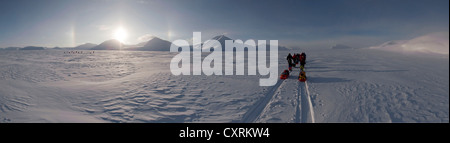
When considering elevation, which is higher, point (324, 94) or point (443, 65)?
point (443, 65)

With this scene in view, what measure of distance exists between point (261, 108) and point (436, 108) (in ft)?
15.8

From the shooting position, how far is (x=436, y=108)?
4.37 metres

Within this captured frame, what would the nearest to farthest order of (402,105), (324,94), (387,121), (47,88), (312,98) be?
(387,121) < (402,105) < (312,98) < (324,94) < (47,88)

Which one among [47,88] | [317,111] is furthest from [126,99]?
[317,111]

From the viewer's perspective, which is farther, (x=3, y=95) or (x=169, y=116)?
(x=3, y=95)

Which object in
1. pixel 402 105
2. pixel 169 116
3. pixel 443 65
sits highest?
pixel 443 65

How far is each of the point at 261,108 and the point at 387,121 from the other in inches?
133

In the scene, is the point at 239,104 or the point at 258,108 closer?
the point at 258,108

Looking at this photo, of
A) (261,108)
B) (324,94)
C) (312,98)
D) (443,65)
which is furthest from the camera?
(324,94)

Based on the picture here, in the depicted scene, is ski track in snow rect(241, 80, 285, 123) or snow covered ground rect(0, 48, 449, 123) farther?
ski track in snow rect(241, 80, 285, 123)

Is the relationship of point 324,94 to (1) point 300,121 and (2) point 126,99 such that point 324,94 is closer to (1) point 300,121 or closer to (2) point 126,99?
(1) point 300,121

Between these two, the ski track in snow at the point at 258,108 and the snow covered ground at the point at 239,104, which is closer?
the snow covered ground at the point at 239,104

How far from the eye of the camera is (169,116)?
5.20 metres
